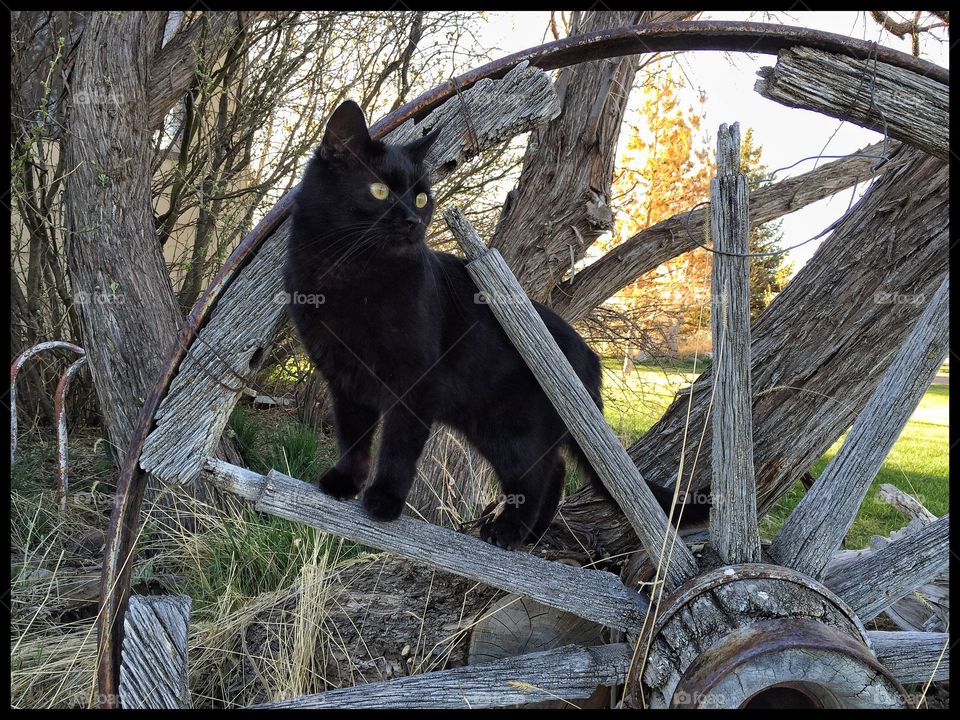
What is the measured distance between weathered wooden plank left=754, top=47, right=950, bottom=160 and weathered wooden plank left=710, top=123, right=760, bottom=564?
0.94 ft

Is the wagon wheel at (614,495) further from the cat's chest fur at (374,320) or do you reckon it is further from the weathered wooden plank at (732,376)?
the cat's chest fur at (374,320)

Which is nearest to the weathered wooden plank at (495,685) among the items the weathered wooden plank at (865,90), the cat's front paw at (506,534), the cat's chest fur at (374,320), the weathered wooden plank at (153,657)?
the weathered wooden plank at (153,657)

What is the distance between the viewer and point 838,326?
7.65 ft

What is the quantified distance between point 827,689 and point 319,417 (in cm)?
378

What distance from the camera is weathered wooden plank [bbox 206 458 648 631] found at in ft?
6.35

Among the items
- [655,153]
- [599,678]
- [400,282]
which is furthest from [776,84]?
[655,153]

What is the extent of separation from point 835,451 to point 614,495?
13.0 ft

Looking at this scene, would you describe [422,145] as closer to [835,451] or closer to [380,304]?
[380,304]

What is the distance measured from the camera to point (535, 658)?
1977mm

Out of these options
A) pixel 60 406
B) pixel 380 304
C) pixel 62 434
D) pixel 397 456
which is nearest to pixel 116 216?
pixel 60 406

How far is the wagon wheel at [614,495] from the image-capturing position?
5.90ft

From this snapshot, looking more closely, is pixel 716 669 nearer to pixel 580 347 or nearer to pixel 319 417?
pixel 580 347

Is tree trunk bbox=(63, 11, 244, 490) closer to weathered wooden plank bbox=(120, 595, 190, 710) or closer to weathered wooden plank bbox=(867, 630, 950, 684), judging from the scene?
weathered wooden plank bbox=(120, 595, 190, 710)

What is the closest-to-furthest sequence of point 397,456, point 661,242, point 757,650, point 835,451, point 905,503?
point 757,650 → point 397,456 → point 905,503 → point 661,242 → point 835,451
